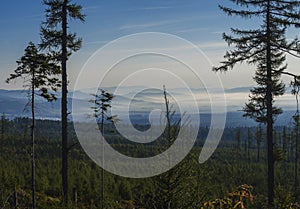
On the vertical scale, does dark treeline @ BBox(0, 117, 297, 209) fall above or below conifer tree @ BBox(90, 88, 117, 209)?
below

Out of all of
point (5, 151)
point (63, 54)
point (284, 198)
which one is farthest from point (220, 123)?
point (5, 151)

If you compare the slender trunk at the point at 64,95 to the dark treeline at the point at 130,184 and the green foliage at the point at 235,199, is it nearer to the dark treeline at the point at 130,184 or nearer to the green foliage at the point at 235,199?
the dark treeline at the point at 130,184

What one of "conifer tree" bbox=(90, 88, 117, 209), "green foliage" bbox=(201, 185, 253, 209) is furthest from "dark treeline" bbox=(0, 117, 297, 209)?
"conifer tree" bbox=(90, 88, 117, 209)

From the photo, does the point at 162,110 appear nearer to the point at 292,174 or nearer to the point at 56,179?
the point at 56,179

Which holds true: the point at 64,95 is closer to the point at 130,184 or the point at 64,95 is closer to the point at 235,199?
the point at 235,199

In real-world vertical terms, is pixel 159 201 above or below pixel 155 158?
below

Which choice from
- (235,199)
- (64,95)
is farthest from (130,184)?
(235,199)

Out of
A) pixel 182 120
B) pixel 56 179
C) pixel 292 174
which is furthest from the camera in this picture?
pixel 292 174

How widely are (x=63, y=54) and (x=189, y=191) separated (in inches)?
443

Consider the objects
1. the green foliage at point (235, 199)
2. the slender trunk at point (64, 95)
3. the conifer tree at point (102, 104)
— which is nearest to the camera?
the green foliage at point (235, 199)

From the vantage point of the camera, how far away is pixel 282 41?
51.7 ft

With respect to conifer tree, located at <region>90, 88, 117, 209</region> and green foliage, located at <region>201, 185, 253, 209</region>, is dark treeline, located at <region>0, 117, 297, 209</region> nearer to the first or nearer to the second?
green foliage, located at <region>201, 185, 253, 209</region>

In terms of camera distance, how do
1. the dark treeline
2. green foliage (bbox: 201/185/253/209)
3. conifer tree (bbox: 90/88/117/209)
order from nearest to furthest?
green foliage (bbox: 201/185/253/209) → the dark treeline → conifer tree (bbox: 90/88/117/209)

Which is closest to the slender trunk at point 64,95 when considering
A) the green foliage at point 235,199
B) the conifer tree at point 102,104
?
the green foliage at point 235,199
